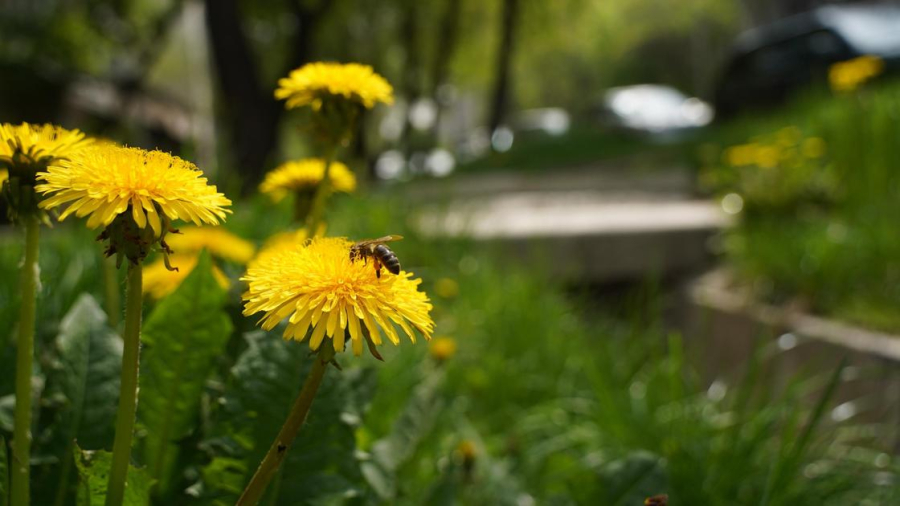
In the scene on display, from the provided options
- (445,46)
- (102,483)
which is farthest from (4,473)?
(445,46)

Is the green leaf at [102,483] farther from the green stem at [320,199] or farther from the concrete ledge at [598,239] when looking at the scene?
the concrete ledge at [598,239]

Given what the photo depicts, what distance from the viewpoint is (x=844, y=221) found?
4109 mm

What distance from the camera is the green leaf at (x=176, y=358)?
3.96 ft

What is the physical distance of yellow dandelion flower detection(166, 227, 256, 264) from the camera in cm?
167

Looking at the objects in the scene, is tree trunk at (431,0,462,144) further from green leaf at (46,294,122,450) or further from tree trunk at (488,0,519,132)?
green leaf at (46,294,122,450)

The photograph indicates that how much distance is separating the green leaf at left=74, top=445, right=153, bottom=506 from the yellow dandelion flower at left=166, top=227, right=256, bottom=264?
76 cm

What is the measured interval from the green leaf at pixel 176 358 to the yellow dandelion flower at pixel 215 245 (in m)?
0.44

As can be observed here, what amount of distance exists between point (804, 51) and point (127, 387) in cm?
906

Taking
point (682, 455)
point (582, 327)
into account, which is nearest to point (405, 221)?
point (582, 327)

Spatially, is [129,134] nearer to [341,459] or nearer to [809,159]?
[341,459]

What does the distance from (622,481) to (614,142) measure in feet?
37.3

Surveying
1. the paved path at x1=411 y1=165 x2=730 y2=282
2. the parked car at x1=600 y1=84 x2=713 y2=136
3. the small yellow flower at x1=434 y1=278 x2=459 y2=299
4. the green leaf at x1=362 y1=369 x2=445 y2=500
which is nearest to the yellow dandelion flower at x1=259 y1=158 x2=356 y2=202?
the green leaf at x1=362 y1=369 x2=445 y2=500

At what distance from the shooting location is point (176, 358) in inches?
47.8

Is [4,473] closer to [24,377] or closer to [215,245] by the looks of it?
[24,377]
